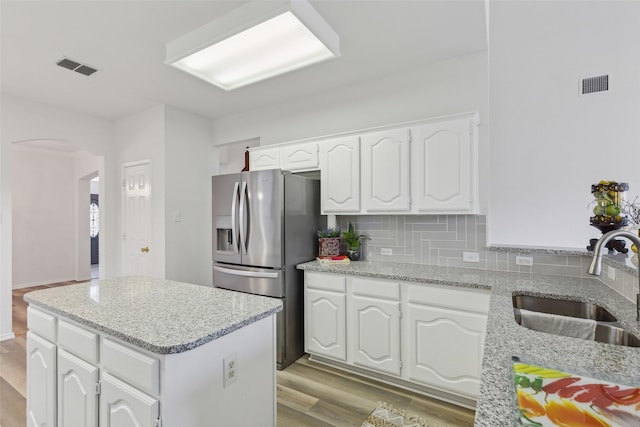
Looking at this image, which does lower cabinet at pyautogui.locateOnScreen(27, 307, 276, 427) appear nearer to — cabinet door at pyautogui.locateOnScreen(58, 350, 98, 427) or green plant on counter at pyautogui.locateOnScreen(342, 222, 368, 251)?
cabinet door at pyautogui.locateOnScreen(58, 350, 98, 427)

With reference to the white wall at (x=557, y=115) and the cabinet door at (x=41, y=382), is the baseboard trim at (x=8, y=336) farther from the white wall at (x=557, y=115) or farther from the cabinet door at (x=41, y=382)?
the white wall at (x=557, y=115)

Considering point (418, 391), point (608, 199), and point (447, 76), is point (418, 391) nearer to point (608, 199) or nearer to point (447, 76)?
point (608, 199)

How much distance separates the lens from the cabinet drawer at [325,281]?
2596 mm

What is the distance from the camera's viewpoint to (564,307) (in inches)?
68.3

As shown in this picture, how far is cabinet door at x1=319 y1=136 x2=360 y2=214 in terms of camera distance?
280 centimetres

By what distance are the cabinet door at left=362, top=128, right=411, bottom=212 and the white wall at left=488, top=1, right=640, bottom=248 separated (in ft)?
3.05

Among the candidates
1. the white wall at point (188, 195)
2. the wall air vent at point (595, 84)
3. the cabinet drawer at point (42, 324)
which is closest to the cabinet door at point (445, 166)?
the wall air vent at point (595, 84)

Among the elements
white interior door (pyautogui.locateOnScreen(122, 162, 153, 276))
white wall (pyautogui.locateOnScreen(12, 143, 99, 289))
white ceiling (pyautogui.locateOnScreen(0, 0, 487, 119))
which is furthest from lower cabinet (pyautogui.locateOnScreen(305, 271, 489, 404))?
white wall (pyautogui.locateOnScreen(12, 143, 99, 289))

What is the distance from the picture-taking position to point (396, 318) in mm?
2342

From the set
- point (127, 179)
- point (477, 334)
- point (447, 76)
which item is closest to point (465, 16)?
point (447, 76)

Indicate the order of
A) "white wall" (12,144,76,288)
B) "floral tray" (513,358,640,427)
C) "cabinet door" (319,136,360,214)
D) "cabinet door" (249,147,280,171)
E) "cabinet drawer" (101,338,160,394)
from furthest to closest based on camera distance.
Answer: "white wall" (12,144,76,288)
"cabinet door" (249,147,280,171)
"cabinet door" (319,136,360,214)
"cabinet drawer" (101,338,160,394)
"floral tray" (513,358,640,427)

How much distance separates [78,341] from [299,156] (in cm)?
225

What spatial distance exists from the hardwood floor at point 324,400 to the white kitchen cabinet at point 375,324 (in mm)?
185

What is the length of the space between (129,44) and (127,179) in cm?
223
